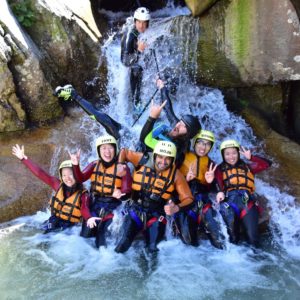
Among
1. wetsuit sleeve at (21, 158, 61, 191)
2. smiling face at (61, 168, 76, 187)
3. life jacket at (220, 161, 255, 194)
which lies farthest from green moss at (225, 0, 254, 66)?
wetsuit sleeve at (21, 158, 61, 191)

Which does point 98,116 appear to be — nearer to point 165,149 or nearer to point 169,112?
point 169,112

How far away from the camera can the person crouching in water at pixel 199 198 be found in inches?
216

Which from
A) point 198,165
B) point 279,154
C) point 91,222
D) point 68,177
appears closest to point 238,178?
point 198,165

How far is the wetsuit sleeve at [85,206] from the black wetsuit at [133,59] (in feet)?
8.11

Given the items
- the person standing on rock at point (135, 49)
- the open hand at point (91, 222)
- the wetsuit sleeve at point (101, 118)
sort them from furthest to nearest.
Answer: the person standing on rock at point (135, 49) → the wetsuit sleeve at point (101, 118) → the open hand at point (91, 222)

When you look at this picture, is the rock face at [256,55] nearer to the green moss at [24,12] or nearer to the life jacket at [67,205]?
the green moss at [24,12]

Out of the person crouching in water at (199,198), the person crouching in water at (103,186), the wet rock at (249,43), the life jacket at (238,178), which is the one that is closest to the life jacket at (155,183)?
the person crouching in water at (103,186)

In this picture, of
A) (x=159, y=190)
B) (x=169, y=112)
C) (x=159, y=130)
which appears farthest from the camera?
(x=169, y=112)

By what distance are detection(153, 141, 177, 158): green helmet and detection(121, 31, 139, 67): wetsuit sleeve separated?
88.4 inches

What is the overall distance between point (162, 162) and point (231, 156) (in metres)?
1.01

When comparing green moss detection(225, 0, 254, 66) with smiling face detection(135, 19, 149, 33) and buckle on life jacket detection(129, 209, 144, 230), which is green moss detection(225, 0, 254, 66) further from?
buckle on life jacket detection(129, 209, 144, 230)

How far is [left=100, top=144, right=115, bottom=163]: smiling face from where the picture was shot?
18.5 ft

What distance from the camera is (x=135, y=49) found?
711cm

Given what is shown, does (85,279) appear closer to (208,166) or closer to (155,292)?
(155,292)
